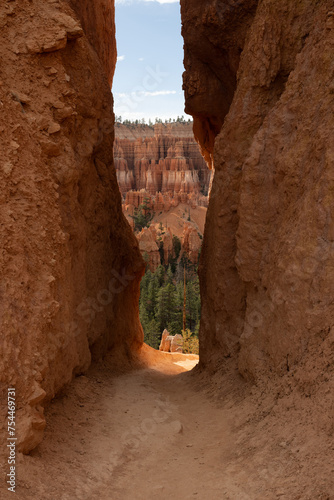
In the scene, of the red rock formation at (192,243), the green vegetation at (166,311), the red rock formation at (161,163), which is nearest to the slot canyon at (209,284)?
the green vegetation at (166,311)

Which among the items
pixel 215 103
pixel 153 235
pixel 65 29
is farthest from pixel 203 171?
pixel 65 29

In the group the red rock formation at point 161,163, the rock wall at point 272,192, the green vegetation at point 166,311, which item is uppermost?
the red rock formation at point 161,163

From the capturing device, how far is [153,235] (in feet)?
135

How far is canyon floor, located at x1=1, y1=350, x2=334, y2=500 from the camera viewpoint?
9.45 ft

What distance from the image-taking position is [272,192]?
16.6 ft

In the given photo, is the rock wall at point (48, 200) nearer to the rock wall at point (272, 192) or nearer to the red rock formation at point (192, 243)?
the rock wall at point (272, 192)

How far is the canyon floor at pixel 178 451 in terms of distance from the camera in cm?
288

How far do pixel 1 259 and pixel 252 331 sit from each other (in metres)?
3.54

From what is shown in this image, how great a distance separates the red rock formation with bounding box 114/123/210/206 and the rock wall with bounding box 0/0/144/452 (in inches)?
2274

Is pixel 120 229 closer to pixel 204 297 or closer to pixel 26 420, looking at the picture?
pixel 204 297

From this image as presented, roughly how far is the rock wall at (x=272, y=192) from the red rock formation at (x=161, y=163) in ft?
187

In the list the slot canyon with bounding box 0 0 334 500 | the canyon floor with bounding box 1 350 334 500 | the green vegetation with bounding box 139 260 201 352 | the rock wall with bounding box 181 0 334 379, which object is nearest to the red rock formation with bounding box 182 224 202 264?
the green vegetation with bounding box 139 260 201 352

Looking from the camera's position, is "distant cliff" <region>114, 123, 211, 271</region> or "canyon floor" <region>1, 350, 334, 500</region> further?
"distant cliff" <region>114, 123, 211, 271</region>

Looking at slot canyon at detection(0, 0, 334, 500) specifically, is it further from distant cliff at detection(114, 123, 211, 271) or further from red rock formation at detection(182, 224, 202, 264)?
distant cliff at detection(114, 123, 211, 271)
